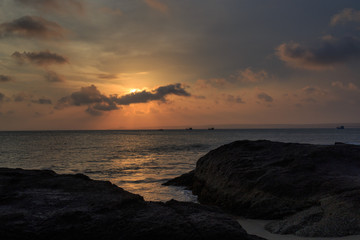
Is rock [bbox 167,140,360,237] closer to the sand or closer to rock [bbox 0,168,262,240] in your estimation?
the sand

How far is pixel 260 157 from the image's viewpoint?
1059 cm

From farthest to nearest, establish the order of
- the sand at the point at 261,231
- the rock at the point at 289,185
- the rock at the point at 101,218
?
the rock at the point at 289,185 → the sand at the point at 261,231 → the rock at the point at 101,218

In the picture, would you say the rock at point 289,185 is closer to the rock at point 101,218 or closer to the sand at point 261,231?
the sand at point 261,231

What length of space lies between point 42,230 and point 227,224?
2846mm

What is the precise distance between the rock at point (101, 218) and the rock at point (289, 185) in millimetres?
2548

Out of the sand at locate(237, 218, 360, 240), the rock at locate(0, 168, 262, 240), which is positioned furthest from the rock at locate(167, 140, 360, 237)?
the rock at locate(0, 168, 262, 240)

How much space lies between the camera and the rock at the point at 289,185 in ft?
19.9

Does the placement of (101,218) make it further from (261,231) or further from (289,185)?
(289,185)

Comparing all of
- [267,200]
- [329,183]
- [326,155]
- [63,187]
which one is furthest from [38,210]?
[326,155]

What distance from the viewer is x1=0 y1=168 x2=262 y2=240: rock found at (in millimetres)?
4109

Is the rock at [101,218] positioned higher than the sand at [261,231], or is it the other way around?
the rock at [101,218]

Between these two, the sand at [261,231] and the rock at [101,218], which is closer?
the rock at [101,218]

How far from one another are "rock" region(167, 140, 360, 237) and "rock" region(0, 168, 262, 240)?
8.36 feet

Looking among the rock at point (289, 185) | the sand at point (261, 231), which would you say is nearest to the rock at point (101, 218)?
the sand at point (261, 231)
